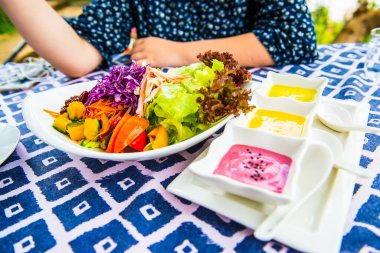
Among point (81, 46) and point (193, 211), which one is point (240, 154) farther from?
point (81, 46)

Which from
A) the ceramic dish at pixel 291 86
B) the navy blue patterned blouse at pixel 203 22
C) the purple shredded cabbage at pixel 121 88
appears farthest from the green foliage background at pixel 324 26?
the purple shredded cabbage at pixel 121 88

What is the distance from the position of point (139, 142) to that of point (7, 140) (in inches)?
18.2

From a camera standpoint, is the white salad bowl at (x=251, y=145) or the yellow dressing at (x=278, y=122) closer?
the white salad bowl at (x=251, y=145)

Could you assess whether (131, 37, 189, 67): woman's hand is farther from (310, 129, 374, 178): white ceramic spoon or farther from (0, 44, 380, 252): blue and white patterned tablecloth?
(310, 129, 374, 178): white ceramic spoon

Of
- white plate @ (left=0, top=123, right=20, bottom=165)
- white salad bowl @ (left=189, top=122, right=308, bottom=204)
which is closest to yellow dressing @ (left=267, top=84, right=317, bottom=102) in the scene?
white salad bowl @ (left=189, top=122, right=308, bottom=204)

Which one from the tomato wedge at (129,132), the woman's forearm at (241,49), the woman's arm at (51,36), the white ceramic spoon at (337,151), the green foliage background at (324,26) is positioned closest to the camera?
the white ceramic spoon at (337,151)

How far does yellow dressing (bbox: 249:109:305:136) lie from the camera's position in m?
0.81

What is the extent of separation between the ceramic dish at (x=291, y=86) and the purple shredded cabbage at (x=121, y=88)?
1.27 feet

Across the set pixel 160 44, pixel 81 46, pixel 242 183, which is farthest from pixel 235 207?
pixel 81 46

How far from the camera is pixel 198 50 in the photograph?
59.1 inches

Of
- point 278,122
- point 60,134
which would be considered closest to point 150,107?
point 60,134

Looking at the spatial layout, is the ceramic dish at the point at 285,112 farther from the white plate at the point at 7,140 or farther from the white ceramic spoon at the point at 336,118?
the white plate at the point at 7,140

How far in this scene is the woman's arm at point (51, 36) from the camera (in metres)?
1.29

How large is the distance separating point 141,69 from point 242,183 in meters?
0.58
